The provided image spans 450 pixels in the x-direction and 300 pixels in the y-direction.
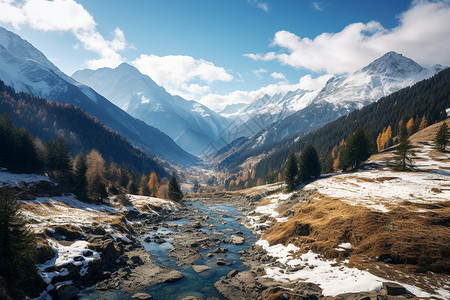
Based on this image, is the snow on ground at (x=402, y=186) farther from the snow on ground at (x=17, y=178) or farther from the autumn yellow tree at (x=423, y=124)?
the snow on ground at (x=17, y=178)

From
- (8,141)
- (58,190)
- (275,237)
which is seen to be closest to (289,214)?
(275,237)

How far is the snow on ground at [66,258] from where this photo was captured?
76.3ft

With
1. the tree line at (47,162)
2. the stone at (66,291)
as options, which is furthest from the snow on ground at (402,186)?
the tree line at (47,162)

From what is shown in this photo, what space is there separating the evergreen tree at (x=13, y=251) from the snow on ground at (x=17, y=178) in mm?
37859

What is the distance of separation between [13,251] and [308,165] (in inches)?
3348

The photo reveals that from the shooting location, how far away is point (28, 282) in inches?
792

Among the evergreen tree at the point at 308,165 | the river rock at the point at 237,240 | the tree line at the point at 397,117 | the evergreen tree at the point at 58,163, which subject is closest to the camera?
the river rock at the point at 237,240

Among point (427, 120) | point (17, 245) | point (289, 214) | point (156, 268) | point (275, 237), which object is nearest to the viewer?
point (17, 245)

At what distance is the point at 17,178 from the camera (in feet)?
167

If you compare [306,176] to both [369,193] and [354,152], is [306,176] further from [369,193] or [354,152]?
[369,193]

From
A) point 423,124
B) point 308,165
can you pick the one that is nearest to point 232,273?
point 308,165

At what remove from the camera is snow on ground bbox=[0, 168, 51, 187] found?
4709cm

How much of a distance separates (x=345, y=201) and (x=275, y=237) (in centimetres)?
1717

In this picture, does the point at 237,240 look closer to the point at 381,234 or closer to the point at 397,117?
the point at 381,234
